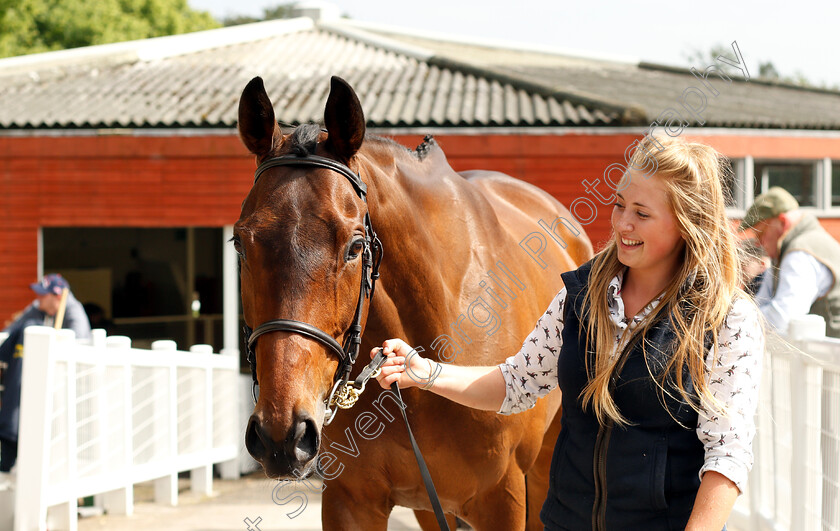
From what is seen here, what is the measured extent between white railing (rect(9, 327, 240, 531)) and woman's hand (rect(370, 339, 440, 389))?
3366 mm

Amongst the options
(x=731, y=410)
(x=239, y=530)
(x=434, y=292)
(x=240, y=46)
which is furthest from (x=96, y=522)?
(x=240, y=46)

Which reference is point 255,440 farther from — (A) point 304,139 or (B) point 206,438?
(B) point 206,438

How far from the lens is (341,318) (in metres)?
1.97

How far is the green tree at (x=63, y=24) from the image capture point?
23.7 m

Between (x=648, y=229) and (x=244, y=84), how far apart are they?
33.8ft

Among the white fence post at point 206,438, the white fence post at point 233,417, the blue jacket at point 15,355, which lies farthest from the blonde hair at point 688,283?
the white fence post at point 233,417

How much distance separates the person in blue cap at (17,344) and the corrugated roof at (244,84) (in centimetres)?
330

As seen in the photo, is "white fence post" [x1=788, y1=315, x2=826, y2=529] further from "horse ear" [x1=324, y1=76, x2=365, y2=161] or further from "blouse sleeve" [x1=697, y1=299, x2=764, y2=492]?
"horse ear" [x1=324, y1=76, x2=365, y2=161]

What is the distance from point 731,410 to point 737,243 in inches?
17.7

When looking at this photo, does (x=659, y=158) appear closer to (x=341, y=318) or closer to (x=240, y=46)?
(x=341, y=318)

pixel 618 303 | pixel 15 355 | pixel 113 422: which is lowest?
pixel 113 422

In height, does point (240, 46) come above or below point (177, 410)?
above

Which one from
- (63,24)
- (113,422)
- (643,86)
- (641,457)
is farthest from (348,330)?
(63,24)

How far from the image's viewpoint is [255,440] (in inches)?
70.2
